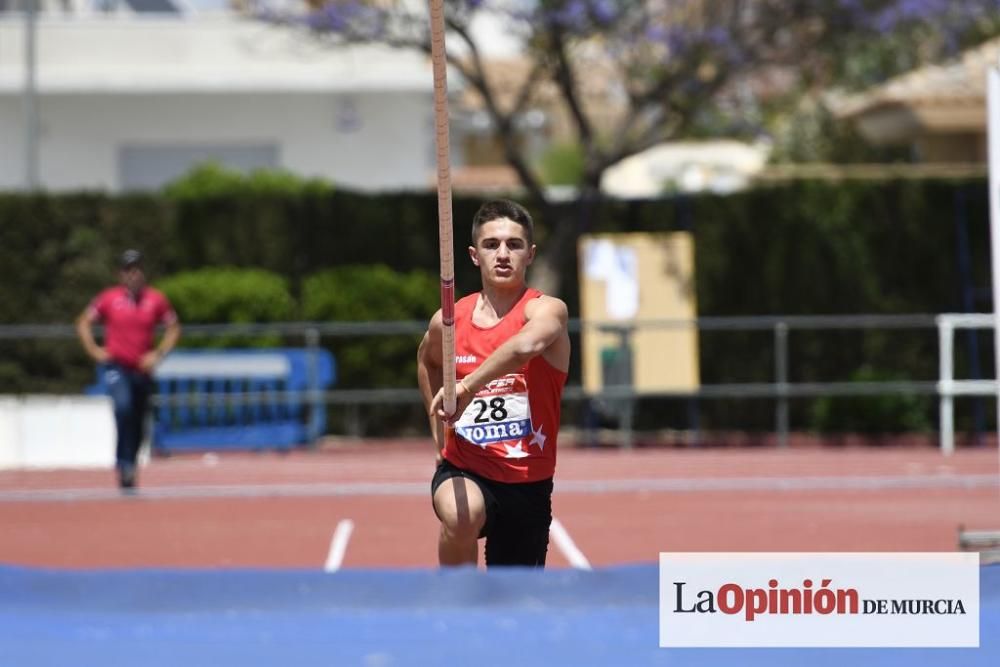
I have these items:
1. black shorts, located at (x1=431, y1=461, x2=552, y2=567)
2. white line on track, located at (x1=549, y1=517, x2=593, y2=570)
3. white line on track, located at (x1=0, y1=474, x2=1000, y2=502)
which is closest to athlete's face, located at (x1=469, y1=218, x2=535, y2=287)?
black shorts, located at (x1=431, y1=461, x2=552, y2=567)

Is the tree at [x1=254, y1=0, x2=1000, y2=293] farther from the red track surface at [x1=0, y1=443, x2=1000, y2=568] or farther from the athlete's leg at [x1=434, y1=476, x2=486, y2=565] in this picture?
the athlete's leg at [x1=434, y1=476, x2=486, y2=565]

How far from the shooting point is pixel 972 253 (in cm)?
2131

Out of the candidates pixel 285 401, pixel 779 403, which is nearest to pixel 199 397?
pixel 285 401

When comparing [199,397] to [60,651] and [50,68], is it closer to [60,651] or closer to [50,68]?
[50,68]

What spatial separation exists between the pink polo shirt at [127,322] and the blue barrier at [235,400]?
435 centimetres

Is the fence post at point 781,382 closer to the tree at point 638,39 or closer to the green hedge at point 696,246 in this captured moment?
Answer: the green hedge at point 696,246

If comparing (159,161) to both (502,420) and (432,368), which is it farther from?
(502,420)

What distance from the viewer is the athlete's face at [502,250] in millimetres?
6109

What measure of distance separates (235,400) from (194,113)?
11.2 meters

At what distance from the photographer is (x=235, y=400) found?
19.3 meters

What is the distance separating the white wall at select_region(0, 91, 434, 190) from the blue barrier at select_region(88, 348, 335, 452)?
9.71m

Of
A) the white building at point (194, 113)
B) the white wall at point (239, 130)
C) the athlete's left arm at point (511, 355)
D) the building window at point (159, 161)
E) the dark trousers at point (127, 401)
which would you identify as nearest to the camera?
the athlete's left arm at point (511, 355)

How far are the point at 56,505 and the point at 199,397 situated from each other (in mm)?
4231

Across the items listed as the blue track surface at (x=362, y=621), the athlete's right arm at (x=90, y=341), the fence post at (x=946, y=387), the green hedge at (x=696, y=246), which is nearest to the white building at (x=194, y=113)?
the green hedge at (x=696, y=246)
